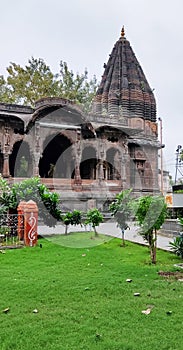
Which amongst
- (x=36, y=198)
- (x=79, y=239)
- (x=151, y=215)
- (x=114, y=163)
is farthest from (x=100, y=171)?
Answer: (x=151, y=215)

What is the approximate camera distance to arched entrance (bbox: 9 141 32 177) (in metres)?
21.3

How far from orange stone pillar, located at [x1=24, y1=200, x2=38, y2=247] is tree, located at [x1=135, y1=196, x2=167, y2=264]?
3.39 meters

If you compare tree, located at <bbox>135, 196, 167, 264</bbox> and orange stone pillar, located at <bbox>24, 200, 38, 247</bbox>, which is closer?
tree, located at <bbox>135, 196, 167, 264</bbox>

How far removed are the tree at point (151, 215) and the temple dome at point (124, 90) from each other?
18.5m

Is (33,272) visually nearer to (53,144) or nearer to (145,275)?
(145,275)

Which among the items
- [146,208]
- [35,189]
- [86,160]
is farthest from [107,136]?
[146,208]

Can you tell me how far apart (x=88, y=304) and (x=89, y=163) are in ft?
61.1

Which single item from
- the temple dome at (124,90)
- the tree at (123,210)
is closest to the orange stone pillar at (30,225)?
the tree at (123,210)

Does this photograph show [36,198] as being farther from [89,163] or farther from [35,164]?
[89,163]

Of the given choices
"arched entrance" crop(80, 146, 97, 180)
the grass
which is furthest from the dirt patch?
"arched entrance" crop(80, 146, 97, 180)

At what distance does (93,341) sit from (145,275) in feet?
9.36

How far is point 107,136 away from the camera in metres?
21.2

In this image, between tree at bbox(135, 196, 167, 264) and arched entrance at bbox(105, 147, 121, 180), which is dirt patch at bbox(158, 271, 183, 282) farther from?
arched entrance at bbox(105, 147, 121, 180)

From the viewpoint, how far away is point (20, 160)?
22953mm
